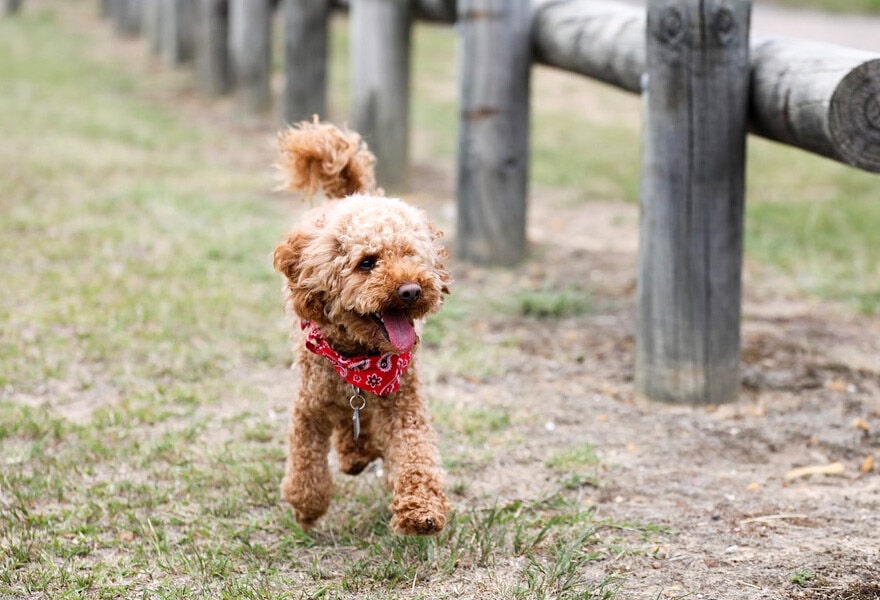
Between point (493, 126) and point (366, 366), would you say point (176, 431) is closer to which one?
point (366, 366)

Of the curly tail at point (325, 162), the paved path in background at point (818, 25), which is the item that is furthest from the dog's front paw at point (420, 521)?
the paved path in background at point (818, 25)

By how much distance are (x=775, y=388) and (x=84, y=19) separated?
17.4m

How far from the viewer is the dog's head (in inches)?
118

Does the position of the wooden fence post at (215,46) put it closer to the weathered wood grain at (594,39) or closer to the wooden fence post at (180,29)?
the wooden fence post at (180,29)

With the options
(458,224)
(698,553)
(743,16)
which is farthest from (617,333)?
(698,553)

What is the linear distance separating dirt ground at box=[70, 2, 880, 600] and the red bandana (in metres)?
0.71

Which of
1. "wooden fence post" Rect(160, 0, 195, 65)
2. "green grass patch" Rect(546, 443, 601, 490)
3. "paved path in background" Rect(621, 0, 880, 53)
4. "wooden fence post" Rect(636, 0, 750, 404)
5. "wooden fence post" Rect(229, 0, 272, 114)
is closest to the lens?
"green grass patch" Rect(546, 443, 601, 490)

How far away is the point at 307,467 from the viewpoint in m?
3.39

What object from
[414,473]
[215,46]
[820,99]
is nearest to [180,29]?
[215,46]

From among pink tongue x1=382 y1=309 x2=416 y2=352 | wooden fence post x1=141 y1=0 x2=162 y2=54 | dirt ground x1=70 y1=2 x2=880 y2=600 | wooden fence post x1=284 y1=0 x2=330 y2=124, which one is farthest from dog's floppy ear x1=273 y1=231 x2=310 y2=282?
wooden fence post x1=141 y1=0 x2=162 y2=54

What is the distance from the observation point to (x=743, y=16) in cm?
423

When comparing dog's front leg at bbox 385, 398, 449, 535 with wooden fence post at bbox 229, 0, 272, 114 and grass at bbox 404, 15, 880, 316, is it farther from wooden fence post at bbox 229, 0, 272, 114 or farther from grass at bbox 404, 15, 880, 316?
wooden fence post at bbox 229, 0, 272, 114

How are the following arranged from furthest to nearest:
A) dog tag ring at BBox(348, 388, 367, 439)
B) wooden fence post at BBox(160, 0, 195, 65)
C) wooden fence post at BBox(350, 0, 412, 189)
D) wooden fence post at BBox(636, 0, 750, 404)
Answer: wooden fence post at BBox(160, 0, 195, 65), wooden fence post at BBox(350, 0, 412, 189), wooden fence post at BBox(636, 0, 750, 404), dog tag ring at BBox(348, 388, 367, 439)

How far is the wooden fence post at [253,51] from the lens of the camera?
35.1 feet
